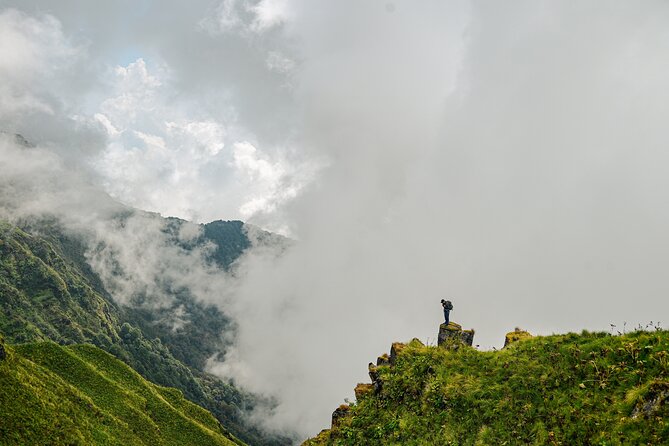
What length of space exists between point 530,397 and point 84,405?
81429 millimetres

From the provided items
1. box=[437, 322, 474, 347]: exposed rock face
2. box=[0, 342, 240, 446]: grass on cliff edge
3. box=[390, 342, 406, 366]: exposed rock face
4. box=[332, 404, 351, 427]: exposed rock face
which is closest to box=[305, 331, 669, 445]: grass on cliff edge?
box=[437, 322, 474, 347]: exposed rock face

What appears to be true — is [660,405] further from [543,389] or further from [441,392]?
[441,392]

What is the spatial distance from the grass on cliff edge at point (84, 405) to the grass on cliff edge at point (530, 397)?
4939cm

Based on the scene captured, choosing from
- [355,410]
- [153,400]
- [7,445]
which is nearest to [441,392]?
[355,410]

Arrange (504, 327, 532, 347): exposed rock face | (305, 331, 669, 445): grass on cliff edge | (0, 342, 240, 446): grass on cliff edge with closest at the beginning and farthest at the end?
(305, 331, 669, 445): grass on cliff edge
(504, 327, 532, 347): exposed rock face
(0, 342, 240, 446): grass on cliff edge

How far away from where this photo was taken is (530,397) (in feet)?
84.3

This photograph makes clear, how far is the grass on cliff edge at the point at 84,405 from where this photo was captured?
58.9 m

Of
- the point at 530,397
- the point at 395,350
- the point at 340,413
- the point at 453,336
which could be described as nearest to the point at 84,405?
the point at 340,413

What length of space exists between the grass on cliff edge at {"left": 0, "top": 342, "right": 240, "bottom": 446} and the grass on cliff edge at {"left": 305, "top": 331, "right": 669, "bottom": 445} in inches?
1944

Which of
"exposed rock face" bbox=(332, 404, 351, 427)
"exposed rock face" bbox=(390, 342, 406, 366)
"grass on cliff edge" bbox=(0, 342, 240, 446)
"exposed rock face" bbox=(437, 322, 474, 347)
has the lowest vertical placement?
"grass on cliff edge" bbox=(0, 342, 240, 446)

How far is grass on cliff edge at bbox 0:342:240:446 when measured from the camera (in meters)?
58.9

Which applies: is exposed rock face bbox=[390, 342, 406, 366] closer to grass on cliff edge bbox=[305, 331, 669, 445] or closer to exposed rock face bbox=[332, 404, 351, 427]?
grass on cliff edge bbox=[305, 331, 669, 445]

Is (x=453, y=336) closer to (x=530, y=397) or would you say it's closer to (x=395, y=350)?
(x=395, y=350)

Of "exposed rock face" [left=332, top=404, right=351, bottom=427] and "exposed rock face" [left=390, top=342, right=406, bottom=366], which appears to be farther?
"exposed rock face" [left=332, top=404, right=351, bottom=427]
